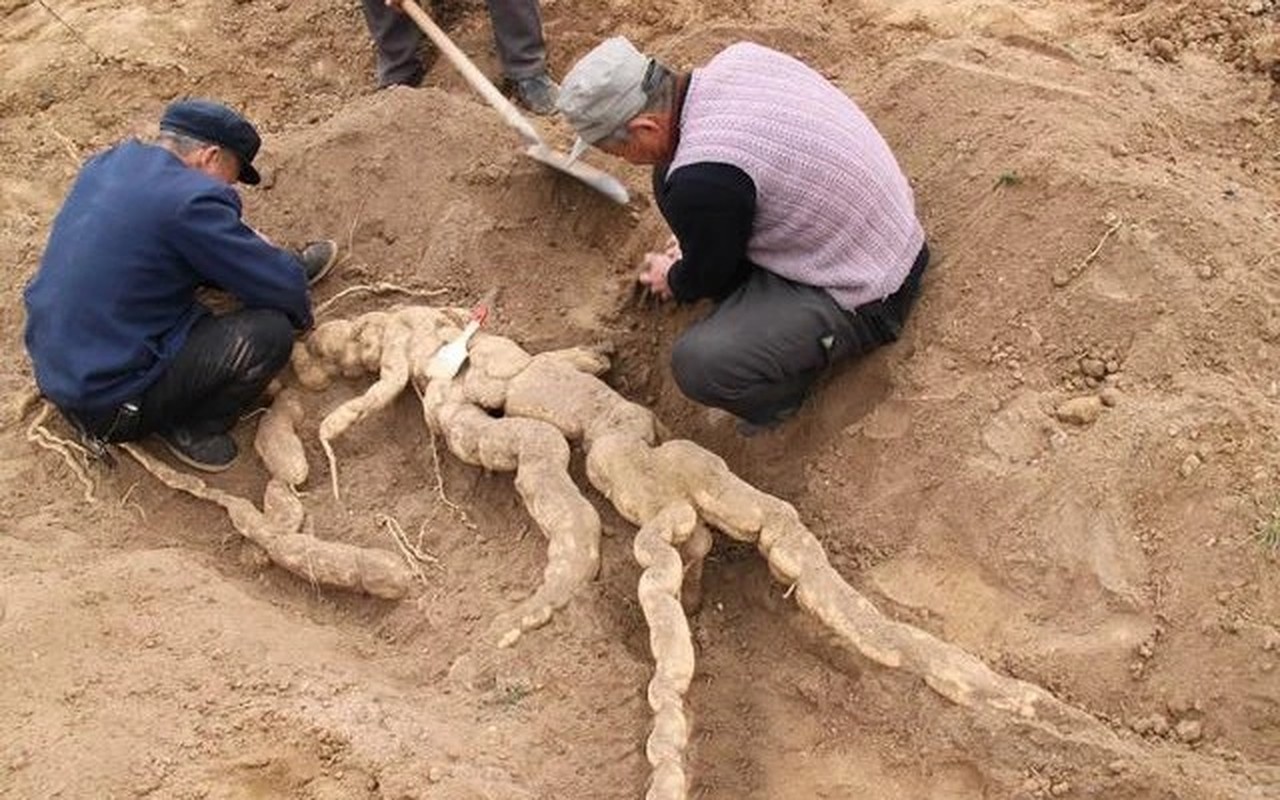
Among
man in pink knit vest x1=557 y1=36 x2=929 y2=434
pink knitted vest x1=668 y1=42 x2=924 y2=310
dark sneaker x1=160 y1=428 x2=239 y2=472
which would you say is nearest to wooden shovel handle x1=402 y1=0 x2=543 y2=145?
man in pink knit vest x1=557 y1=36 x2=929 y2=434

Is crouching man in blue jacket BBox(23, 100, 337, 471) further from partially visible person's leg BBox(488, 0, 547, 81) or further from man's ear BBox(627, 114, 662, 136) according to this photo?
partially visible person's leg BBox(488, 0, 547, 81)

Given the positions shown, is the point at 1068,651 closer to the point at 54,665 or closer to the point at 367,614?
the point at 367,614

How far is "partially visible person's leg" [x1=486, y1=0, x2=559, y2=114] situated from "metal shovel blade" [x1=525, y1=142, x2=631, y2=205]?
81cm

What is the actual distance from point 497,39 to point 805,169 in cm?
221

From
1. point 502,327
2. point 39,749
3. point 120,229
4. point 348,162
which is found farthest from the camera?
point 348,162

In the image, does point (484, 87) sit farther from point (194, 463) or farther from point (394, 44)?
point (194, 463)

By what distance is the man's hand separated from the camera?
3.70 meters

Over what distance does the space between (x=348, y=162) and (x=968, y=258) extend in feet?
6.93

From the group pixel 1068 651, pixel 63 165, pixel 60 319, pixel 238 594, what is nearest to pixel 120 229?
pixel 60 319

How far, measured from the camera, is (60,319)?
136 inches

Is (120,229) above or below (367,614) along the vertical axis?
above

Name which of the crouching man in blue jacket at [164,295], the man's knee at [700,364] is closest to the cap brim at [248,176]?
the crouching man in blue jacket at [164,295]

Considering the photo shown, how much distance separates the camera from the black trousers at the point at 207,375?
11.8ft

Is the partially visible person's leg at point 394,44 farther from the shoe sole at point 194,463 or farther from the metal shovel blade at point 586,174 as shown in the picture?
the shoe sole at point 194,463
